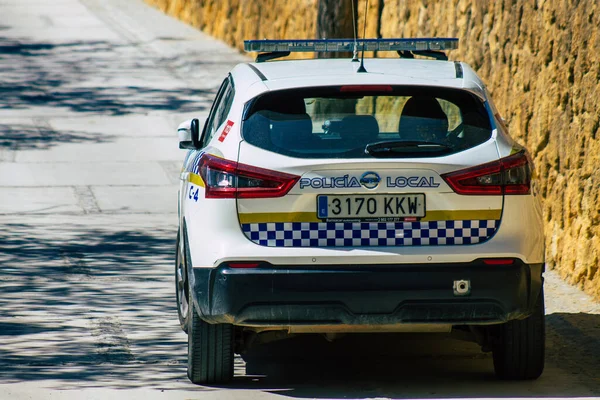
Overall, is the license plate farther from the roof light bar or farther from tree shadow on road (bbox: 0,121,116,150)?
tree shadow on road (bbox: 0,121,116,150)

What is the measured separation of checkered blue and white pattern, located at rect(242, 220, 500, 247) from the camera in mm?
6020

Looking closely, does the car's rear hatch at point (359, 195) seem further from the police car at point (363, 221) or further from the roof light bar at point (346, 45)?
the roof light bar at point (346, 45)

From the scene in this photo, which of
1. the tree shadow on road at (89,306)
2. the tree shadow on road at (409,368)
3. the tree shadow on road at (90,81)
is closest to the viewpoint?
the tree shadow on road at (409,368)

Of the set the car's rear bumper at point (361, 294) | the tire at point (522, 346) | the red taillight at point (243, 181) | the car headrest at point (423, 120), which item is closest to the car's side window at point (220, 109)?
the red taillight at point (243, 181)

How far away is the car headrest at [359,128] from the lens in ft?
20.6

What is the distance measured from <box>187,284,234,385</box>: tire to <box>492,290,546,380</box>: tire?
1.42 m

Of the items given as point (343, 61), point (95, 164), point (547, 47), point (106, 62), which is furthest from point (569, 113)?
point (106, 62)

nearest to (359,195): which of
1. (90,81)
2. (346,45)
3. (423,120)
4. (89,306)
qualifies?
(423,120)

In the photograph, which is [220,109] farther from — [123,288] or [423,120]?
[123,288]

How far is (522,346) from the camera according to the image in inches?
257

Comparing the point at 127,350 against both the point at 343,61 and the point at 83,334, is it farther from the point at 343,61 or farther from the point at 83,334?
the point at 343,61

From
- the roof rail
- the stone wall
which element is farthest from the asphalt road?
the roof rail

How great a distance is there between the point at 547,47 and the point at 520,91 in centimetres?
66

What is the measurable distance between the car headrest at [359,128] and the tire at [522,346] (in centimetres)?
120
